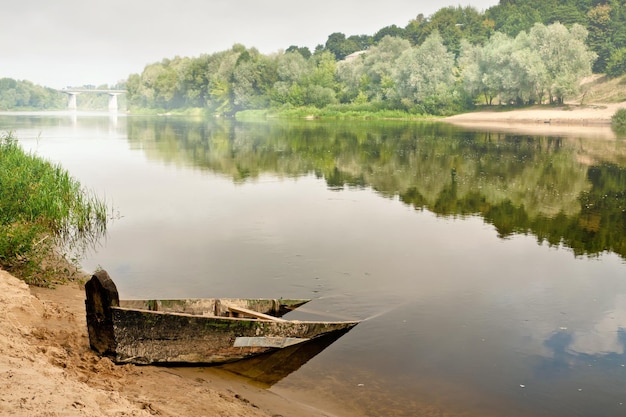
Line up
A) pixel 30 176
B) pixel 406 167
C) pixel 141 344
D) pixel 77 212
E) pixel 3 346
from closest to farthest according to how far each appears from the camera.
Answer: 1. pixel 3 346
2. pixel 141 344
3. pixel 30 176
4. pixel 77 212
5. pixel 406 167

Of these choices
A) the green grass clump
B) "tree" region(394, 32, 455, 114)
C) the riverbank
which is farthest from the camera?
"tree" region(394, 32, 455, 114)

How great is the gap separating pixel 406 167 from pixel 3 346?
100ft

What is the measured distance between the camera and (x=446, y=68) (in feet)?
321

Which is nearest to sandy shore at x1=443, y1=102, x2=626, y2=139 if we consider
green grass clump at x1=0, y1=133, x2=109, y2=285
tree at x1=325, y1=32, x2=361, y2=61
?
green grass clump at x1=0, y1=133, x2=109, y2=285

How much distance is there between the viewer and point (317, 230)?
20453mm

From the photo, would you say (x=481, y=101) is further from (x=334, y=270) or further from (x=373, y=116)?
(x=334, y=270)

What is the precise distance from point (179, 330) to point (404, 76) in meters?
93.7

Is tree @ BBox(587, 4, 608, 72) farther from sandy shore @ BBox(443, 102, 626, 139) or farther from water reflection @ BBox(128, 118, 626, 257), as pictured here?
water reflection @ BBox(128, 118, 626, 257)

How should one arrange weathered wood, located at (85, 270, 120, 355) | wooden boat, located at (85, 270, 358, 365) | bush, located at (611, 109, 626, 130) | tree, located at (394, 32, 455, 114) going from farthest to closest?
tree, located at (394, 32, 455, 114) → bush, located at (611, 109, 626, 130) → wooden boat, located at (85, 270, 358, 365) → weathered wood, located at (85, 270, 120, 355)

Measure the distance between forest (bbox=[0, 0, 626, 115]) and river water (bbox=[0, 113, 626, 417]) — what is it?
171ft

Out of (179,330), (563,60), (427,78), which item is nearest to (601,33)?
(563,60)

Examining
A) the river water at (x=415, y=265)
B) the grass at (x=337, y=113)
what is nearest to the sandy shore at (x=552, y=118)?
the grass at (x=337, y=113)

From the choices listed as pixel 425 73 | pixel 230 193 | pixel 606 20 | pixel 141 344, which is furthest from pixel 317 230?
pixel 606 20

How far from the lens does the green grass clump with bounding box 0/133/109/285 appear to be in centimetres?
1302
